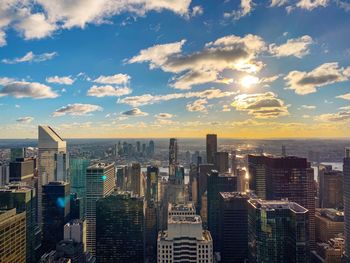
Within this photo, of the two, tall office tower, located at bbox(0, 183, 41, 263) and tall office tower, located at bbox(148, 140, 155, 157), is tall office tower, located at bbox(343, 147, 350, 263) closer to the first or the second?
tall office tower, located at bbox(0, 183, 41, 263)

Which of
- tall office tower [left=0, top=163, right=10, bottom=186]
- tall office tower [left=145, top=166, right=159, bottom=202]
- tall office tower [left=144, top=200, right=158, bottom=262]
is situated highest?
tall office tower [left=0, top=163, right=10, bottom=186]

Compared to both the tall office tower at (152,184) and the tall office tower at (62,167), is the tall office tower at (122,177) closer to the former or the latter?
the tall office tower at (152,184)

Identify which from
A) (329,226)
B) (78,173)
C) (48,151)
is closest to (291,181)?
(329,226)

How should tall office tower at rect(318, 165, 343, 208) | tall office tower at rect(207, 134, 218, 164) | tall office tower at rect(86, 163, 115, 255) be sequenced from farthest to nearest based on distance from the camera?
tall office tower at rect(207, 134, 218, 164), tall office tower at rect(318, 165, 343, 208), tall office tower at rect(86, 163, 115, 255)

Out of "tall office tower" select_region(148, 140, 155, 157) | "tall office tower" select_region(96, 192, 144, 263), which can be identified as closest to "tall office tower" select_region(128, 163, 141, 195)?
"tall office tower" select_region(148, 140, 155, 157)

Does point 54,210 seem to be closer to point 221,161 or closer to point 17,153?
point 17,153

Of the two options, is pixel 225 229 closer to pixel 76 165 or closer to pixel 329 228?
pixel 329 228
